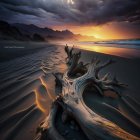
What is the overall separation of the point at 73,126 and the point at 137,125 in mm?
952

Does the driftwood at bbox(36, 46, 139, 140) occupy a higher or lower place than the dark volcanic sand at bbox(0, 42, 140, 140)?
higher

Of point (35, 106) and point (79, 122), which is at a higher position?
point (79, 122)

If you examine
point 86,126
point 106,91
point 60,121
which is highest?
point 86,126

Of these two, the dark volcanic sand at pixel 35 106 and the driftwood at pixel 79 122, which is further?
the dark volcanic sand at pixel 35 106

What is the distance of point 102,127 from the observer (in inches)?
48.7

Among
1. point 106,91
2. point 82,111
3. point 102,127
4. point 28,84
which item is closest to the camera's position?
point 102,127

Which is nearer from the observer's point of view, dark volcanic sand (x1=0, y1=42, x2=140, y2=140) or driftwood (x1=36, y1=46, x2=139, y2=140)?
driftwood (x1=36, y1=46, x2=139, y2=140)

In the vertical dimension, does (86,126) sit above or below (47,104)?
above

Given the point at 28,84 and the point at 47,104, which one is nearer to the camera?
the point at 47,104

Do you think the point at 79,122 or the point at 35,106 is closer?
the point at 79,122

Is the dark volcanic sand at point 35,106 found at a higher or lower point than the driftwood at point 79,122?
lower

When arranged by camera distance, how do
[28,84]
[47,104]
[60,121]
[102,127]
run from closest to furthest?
[102,127]
[60,121]
[47,104]
[28,84]

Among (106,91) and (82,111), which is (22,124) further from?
(106,91)

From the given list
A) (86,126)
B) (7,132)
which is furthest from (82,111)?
(7,132)
